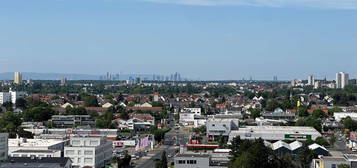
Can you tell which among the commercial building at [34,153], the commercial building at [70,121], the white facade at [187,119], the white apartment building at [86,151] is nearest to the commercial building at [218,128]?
the commercial building at [70,121]

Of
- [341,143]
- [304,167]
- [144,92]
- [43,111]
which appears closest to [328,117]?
[341,143]

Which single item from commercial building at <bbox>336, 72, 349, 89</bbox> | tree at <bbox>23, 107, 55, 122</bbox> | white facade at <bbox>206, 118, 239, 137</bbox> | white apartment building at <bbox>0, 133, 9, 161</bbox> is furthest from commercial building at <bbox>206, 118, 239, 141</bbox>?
commercial building at <bbox>336, 72, 349, 89</bbox>

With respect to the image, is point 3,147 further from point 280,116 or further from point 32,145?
point 280,116

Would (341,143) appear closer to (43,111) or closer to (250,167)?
(250,167)

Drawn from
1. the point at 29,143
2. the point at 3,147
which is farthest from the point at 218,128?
the point at 3,147

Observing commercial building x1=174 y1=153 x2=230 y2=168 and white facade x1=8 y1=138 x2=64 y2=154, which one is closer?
commercial building x1=174 y1=153 x2=230 y2=168

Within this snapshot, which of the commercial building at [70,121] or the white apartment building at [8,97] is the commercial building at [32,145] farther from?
the white apartment building at [8,97]

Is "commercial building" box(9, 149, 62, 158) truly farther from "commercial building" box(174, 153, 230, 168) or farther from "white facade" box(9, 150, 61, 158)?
"commercial building" box(174, 153, 230, 168)

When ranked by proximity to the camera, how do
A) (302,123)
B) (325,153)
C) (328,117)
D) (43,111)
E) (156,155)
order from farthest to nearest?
(328,117) → (43,111) → (302,123) → (156,155) → (325,153)
